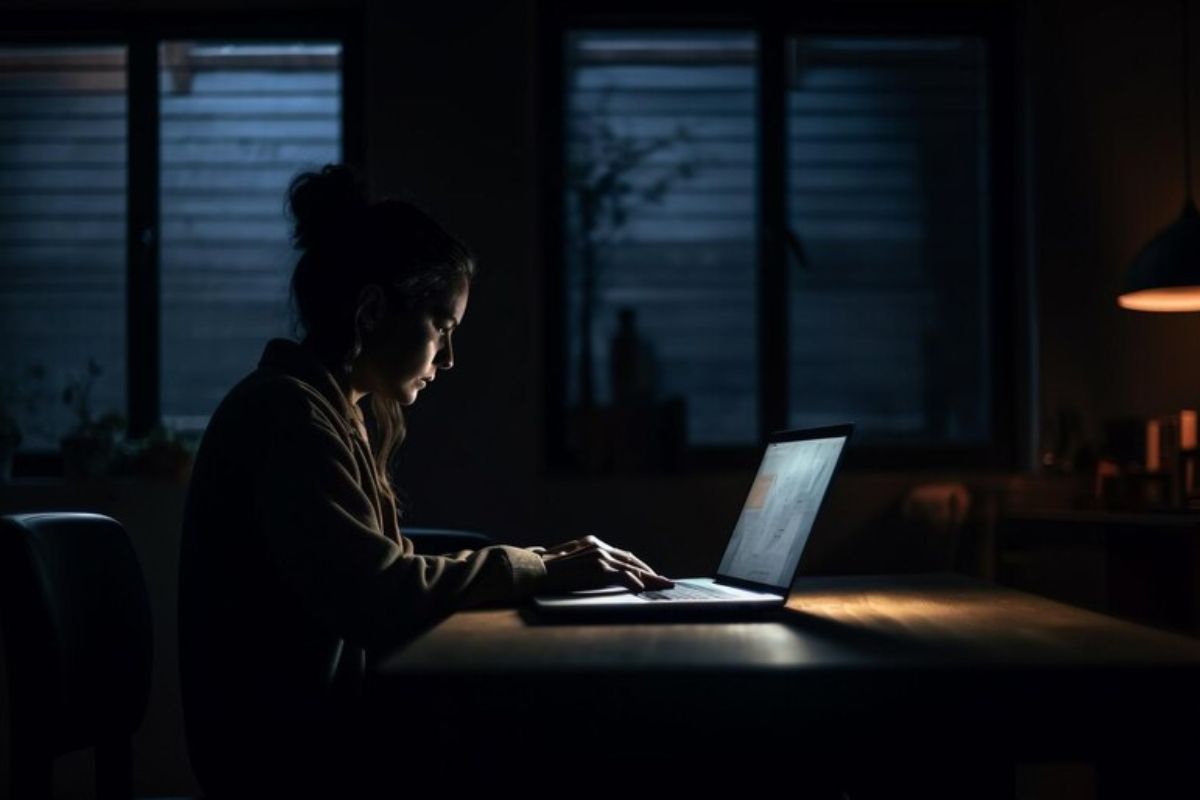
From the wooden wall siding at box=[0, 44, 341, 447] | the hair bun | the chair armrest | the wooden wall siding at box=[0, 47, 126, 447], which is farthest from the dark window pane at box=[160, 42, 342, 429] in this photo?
the hair bun

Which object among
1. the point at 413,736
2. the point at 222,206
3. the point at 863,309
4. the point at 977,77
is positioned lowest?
the point at 413,736

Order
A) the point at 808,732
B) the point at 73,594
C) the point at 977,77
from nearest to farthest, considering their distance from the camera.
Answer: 1. the point at 808,732
2. the point at 73,594
3. the point at 977,77

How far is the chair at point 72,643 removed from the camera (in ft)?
4.39

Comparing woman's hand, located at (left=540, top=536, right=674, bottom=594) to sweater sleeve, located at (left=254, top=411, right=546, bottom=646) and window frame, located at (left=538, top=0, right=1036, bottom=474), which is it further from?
window frame, located at (left=538, top=0, right=1036, bottom=474)

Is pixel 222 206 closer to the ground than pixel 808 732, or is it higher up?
higher up

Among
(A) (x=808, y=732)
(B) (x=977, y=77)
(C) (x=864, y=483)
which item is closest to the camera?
(A) (x=808, y=732)

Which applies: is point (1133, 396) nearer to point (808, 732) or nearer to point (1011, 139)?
point (1011, 139)

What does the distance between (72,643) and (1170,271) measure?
260 centimetres

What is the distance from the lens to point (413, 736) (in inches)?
42.5

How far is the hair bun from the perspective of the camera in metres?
1.76

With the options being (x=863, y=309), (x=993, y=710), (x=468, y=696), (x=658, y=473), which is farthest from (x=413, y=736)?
(x=863, y=309)

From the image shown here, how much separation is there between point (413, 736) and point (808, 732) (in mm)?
321

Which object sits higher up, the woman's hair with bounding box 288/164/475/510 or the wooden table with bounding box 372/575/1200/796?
the woman's hair with bounding box 288/164/475/510


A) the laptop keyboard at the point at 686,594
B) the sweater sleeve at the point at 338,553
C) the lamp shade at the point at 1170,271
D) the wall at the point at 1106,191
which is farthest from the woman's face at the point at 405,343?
the wall at the point at 1106,191
